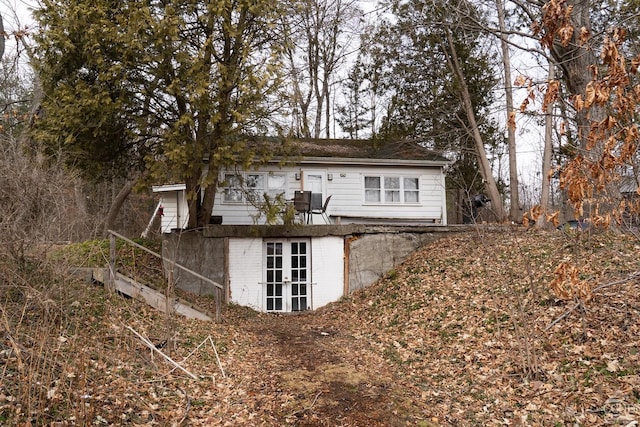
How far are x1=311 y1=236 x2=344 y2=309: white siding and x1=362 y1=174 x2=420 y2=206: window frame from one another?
3.74m

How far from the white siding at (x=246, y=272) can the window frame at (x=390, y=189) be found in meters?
5.16

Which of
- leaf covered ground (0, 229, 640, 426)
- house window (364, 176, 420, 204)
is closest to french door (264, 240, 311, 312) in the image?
leaf covered ground (0, 229, 640, 426)

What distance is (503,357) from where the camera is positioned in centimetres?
627

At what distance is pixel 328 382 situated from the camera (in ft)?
20.9

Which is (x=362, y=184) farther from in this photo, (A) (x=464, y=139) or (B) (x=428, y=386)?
(B) (x=428, y=386)

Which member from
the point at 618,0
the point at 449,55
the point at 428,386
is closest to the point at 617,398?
the point at 428,386

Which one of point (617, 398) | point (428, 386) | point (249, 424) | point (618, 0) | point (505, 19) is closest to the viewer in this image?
point (617, 398)

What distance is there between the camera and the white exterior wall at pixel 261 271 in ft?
40.6

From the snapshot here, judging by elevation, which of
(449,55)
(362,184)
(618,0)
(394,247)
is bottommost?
(394,247)

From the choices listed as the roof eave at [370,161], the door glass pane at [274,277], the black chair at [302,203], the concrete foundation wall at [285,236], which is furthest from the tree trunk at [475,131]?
the door glass pane at [274,277]

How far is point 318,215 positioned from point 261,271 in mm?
3475

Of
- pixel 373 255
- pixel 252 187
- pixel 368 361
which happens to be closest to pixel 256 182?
pixel 252 187

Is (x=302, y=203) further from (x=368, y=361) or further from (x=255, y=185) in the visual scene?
(x=368, y=361)

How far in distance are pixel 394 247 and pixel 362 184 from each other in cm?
354
